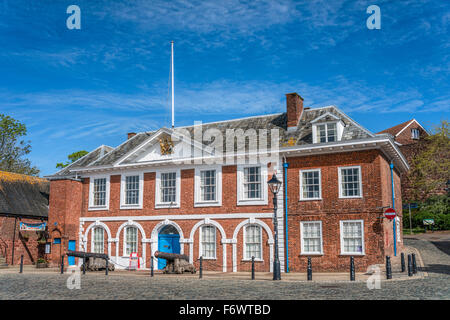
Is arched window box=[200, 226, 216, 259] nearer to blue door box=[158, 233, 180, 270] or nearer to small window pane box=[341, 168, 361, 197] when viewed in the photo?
blue door box=[158, 233, 180, 270]

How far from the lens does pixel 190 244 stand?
25969 mm

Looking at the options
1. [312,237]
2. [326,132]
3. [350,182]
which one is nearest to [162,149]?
[326,132]

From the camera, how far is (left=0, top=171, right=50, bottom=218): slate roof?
105 feet

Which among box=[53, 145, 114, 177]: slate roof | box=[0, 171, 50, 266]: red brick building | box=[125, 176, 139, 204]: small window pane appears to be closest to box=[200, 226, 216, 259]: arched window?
box=[125, 176, 139, 204]: small window pane

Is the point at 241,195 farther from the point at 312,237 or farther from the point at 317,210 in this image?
the point at 312,237

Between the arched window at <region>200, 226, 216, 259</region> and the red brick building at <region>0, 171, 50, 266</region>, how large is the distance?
11.0 m

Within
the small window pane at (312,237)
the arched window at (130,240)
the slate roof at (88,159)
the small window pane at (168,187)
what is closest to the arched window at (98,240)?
the arched window at (130,240)

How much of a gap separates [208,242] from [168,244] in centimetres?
281

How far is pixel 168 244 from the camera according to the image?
88.5 ft

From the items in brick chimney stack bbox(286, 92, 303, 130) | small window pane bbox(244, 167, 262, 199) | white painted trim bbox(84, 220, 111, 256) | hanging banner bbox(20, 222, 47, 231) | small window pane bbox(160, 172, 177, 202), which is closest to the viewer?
small window pane bbox(244, 167, 262, 199)

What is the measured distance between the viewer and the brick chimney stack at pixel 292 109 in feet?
84.6

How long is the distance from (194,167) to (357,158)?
915 cm
